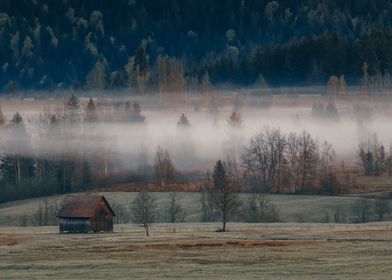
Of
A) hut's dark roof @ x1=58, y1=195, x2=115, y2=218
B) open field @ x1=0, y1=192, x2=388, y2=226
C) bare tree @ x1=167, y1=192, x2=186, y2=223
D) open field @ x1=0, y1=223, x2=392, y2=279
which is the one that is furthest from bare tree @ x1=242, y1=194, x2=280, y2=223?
open field @ x1=0, y1=223, x2=392, y2=279

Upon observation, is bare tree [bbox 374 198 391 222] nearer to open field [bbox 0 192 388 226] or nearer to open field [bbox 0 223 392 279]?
open field [bbox 0 192 388 226]

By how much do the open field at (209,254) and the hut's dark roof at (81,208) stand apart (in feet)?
65.7

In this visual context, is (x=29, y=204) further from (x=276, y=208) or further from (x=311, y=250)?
(x=311, y=250)

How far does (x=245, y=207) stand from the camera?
180 m

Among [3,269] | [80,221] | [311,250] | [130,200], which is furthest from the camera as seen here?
[130,200]

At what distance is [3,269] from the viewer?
8950 cm

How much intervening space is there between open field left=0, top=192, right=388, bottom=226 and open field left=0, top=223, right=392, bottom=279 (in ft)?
112

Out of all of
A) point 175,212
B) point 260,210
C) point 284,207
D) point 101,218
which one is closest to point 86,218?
point 101,218

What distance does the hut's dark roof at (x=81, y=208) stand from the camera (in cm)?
15750

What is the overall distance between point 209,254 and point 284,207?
81.4m

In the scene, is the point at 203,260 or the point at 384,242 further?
the point at 384,242

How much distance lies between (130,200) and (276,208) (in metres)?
27.7

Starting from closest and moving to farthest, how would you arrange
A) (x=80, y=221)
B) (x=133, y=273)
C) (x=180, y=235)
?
1. (x=133, y=273)
2. (x=180, y=235)
3. (x=80, y=221)

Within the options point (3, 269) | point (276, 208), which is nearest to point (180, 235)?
point (3, 269)
